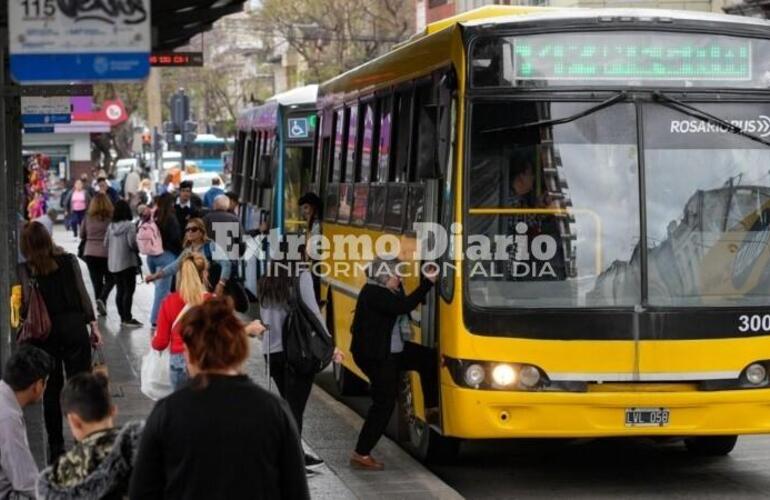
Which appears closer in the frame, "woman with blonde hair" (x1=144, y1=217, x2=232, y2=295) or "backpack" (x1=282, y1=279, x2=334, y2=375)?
"backpack" (x1=282, y1=279, x2=334, y2=375)

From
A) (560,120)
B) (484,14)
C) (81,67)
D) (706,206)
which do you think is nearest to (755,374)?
(706,206)

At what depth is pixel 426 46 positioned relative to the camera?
1093 cm

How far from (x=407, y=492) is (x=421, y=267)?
4.90 ft

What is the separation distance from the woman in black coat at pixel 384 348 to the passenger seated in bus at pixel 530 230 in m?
0.58

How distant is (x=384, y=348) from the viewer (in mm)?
10469

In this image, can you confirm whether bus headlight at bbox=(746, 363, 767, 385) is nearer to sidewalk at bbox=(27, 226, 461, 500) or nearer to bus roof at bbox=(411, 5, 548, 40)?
sidewalk at bbox=(27, 226, 461, 500)

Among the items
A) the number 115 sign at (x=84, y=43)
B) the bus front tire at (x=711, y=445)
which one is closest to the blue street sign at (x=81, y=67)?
the number 115 sign at (x=84, y=43)

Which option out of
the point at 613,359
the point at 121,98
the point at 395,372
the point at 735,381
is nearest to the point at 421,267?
the point at 395,372

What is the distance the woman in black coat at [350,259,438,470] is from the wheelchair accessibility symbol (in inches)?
432

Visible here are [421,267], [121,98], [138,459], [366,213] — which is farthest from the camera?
[121,98]

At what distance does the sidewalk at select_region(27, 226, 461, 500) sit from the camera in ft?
32.4

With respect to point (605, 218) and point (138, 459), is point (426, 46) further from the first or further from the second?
point (138, 459)

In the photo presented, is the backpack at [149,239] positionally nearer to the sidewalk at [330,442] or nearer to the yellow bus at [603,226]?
the sidewalk at [330,442]

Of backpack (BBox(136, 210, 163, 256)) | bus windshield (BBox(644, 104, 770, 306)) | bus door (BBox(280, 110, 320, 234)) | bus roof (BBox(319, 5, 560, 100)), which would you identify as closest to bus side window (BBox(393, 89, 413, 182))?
bus roof (BBox(319, 5, 560, 100))
